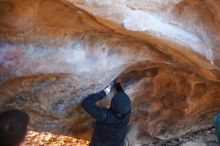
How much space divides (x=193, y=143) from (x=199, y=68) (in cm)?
89

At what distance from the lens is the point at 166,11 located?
240cm

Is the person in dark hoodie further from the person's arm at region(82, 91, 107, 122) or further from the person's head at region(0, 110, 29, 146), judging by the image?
the person's head at region(0, 110, 29, 146)

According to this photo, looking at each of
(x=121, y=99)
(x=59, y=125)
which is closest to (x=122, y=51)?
(x=121, y=99)

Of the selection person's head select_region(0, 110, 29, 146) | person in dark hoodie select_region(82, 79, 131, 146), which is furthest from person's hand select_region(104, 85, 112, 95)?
person's head select_region(0, 110, 29, 146)

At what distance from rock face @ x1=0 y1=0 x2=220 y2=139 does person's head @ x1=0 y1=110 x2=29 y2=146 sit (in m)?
0.65

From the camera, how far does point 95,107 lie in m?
2.61

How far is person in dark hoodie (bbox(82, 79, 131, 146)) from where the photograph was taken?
257 cm

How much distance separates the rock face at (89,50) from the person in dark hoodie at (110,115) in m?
0.06

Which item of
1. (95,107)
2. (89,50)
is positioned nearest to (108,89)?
(95,107)

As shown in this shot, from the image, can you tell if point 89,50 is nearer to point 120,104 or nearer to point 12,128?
point 120,104

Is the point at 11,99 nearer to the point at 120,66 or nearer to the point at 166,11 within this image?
the point at 120,66

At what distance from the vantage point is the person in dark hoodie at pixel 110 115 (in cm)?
257

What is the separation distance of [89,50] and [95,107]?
13.1 inches

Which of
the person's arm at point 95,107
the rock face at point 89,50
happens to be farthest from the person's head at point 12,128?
the person's arm at point 95,107
